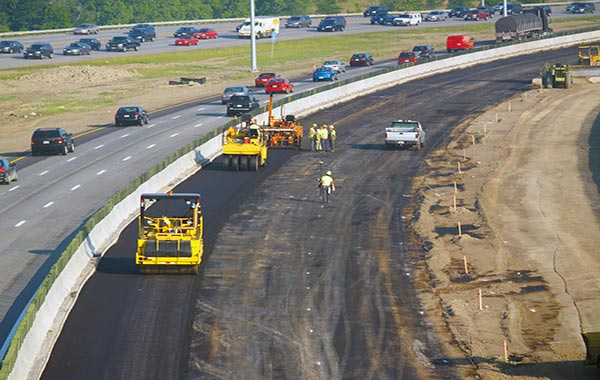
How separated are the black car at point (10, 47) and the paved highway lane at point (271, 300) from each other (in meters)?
75.3

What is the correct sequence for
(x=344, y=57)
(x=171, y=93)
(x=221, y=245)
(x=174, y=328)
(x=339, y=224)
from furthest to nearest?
(x=344, y=57), (x=171, y=93), (x=339, y=224), (x=221, y=245), (x=174, y=328)

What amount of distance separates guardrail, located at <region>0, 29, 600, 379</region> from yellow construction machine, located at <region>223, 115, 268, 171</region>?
91.1 inches

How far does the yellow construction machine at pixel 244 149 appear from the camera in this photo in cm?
5872

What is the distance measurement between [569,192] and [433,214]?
30.0 feet

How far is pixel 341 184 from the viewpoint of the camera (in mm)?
57000

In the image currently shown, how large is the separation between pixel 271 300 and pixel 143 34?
110102mm

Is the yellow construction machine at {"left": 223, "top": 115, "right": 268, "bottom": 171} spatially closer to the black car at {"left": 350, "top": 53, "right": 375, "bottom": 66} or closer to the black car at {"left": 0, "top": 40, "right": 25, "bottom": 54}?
the black car at {"left": 350, "top": 53, "right": 375, "bottom": 66}

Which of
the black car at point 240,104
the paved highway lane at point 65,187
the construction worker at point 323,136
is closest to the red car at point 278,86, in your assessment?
the paved highway lane at point 65,187

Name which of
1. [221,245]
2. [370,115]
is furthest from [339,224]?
[370,115]

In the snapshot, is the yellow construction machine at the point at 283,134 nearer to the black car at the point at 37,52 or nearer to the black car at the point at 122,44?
the black car at the point at 37,52

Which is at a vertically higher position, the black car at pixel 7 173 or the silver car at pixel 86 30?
the silver car at pixel 86 30

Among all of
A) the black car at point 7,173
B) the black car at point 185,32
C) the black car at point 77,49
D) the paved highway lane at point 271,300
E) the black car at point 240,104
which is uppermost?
the black car at point 185,32

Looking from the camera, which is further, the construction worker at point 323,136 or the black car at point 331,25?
the black car at point 331,25

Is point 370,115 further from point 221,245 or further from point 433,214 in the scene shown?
point 221,245
